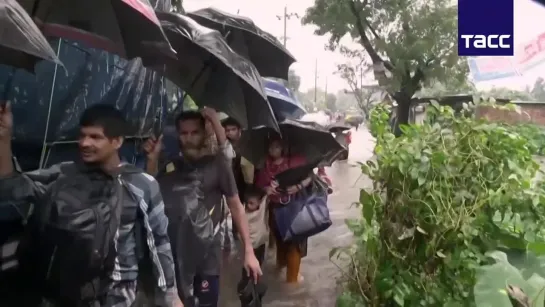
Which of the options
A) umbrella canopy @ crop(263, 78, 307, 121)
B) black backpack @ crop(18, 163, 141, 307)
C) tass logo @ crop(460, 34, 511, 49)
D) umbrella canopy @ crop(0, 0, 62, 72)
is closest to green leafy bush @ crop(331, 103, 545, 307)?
black backpack @ crop(18, 163, 141, 307)

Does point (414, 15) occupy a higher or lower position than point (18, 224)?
higher

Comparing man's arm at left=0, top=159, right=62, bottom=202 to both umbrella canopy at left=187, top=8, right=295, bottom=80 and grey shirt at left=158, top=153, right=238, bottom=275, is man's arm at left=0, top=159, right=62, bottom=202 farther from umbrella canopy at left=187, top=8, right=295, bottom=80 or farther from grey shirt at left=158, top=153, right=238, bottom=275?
umbrella canopy at left=187, top=8, right=295, bottom=80

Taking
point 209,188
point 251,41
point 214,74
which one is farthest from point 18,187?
point 251,41

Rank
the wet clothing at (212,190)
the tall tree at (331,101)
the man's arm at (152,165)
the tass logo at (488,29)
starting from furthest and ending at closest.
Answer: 1. the tall tree at (331,101)
2. the tass logo at (488,29)
3. the man's arm at (152,165)
4. the wet clothing at (212,190)

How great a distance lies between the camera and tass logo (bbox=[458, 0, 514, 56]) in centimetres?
609

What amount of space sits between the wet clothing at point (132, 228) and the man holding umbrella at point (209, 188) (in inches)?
23.8

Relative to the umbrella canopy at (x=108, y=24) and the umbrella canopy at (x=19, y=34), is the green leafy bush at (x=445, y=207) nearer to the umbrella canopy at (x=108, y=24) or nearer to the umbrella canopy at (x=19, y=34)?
the umbrella canopy at (x=108, y=24)

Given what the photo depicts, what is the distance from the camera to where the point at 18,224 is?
2.46m

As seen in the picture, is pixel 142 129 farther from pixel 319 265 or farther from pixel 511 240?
pixel 511 240

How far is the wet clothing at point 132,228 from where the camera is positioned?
2.26 m

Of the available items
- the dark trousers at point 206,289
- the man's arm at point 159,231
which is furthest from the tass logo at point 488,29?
the man's arm at point 159,231

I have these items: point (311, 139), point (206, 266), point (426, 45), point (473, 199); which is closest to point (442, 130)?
point (473, 199)

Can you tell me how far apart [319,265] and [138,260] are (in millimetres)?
4408

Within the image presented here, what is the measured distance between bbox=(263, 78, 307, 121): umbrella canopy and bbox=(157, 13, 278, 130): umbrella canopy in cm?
146
